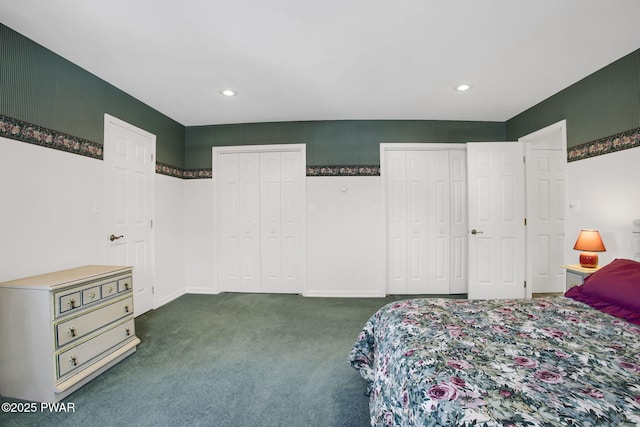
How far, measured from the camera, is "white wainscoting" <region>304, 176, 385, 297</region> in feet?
11.5

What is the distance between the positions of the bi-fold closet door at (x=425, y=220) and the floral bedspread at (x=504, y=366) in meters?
1.99

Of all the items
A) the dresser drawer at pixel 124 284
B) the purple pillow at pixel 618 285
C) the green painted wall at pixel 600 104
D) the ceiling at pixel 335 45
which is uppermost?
the ceiling at pixel 335 45

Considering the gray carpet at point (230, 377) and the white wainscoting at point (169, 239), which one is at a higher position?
the white wainscoting at point (169, 239)

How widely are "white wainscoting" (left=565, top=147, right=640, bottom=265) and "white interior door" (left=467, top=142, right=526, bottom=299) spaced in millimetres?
631

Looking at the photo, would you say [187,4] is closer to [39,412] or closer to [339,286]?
[39,412]

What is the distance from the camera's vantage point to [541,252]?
351cm

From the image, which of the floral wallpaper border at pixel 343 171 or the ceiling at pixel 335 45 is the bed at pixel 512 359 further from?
the floral wallpaper border at pixel 343 171

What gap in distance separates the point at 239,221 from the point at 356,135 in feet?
6.84

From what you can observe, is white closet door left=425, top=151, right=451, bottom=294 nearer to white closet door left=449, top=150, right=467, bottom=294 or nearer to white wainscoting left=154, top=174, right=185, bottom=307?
white closet door left=449, top=150, right=467, bottom=294

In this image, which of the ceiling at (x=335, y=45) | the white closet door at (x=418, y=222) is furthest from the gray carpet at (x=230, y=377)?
the ceiling at (x=335, y=45)

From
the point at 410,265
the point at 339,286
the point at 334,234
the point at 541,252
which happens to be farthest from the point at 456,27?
the point at 541,252

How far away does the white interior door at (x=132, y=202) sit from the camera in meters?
2.53

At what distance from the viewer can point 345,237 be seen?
11.6 feet

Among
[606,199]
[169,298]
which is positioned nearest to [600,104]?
[606,199]
